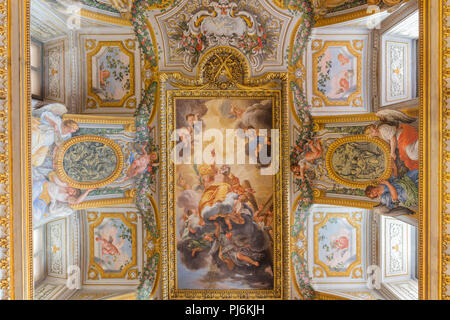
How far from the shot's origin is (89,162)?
6957 millimetres

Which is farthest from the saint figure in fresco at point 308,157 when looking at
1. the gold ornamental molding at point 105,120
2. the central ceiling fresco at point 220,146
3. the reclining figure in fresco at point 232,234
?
the gold ornamental molding at point 105,120

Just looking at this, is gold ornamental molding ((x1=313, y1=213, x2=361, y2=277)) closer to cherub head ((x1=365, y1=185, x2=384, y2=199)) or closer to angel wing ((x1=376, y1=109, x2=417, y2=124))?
cherub head ((x1=365, y1=185, x2=384, y2=199))

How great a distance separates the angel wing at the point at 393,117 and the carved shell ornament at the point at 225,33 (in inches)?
125

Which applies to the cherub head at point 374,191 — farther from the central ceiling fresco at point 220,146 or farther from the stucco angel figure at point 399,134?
the stucco angel figure at point 399,134

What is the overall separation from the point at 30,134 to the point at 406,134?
7645 millimetres

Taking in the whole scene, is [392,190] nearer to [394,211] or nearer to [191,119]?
[394,211]

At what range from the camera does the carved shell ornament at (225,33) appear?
7.10m

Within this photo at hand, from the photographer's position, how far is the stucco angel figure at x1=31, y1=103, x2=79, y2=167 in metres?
6.02

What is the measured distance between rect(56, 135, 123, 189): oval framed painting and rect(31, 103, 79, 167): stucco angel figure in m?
0.24

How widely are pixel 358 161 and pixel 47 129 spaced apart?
728 cm

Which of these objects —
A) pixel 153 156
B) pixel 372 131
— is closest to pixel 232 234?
pixel 153 156
